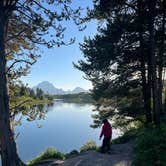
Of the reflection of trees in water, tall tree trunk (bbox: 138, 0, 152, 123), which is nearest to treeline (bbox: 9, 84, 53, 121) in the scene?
the reflection of trees in water

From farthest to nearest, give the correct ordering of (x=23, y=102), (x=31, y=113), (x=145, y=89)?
(x=145, y=89) → (x=31, y=113) → (x=23, y=102)

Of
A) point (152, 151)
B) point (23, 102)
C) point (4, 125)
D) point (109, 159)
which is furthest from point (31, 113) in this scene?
point (152, 151)

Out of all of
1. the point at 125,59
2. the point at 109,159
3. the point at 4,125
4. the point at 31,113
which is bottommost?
the point at 109,159

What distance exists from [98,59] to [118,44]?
171cm

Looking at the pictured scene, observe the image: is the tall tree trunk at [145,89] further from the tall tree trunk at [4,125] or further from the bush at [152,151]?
the tall tree trunk at [4,125]

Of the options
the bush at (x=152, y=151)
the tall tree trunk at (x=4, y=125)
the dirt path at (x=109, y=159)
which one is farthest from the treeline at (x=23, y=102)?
the bush at (x=152, y=151)

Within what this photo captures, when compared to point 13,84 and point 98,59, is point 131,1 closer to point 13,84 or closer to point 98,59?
point 98,59

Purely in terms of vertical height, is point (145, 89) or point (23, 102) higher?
point (145, 89)

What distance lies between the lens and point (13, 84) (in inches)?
659

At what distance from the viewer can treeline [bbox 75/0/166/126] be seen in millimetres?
15734

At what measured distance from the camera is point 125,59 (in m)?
17.8

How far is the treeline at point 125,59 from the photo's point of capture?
51.6 feet

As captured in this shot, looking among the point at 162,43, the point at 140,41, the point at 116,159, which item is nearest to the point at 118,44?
the point at 140,41

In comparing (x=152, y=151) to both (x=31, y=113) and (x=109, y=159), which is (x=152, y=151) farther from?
(x=31, y=113)
